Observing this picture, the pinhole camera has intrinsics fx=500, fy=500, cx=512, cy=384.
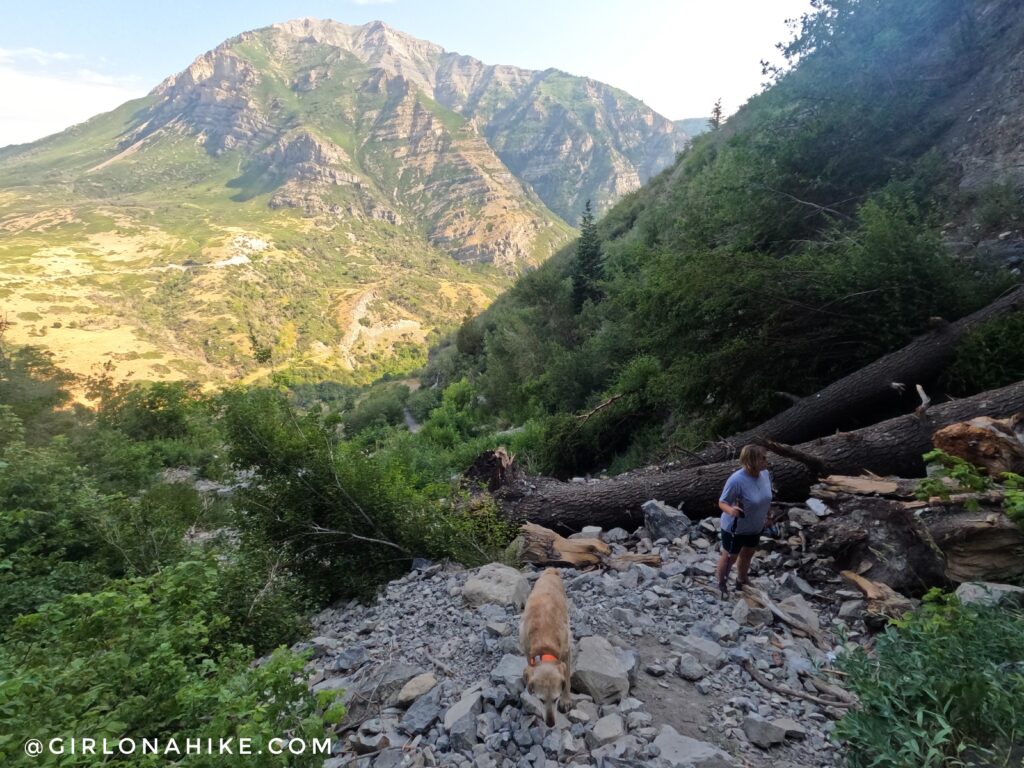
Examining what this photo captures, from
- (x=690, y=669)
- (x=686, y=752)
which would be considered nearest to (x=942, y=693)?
(x=686, y=752)

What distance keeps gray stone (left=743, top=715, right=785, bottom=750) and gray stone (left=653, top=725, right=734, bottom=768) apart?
26 centimetres

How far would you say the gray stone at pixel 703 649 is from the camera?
364cm

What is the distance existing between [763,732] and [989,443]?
3.68m

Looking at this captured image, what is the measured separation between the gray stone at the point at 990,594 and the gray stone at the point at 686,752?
1.97m

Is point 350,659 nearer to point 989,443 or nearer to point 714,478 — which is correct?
point 714,478

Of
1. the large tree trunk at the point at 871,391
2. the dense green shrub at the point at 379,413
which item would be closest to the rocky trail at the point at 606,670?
the large tree trunk at the point at 871,391

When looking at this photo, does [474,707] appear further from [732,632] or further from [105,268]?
[105,268]

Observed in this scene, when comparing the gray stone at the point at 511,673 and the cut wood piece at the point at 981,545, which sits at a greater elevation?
the cut wood piece at the point at 981,545

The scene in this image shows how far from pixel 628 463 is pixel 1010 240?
24.2 feet

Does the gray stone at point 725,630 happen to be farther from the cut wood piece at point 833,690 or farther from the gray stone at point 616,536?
the gray stone at point 616,536

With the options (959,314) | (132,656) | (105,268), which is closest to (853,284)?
(959,314)

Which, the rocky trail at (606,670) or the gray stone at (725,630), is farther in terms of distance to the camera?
the gray stone at (725,630)

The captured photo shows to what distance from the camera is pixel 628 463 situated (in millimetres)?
10766

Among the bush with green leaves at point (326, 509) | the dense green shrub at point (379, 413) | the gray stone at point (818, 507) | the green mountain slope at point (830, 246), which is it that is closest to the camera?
the gray stone at point (818, 507)
